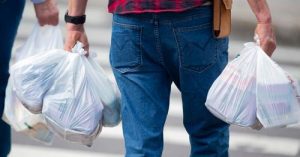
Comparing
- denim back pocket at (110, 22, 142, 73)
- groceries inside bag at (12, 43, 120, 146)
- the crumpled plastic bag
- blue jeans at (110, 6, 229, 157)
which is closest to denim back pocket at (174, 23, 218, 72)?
blue jeans at (110, 6, 229, 157)

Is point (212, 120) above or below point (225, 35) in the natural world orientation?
below

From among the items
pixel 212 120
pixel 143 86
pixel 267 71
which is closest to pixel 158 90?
pixel 143 86

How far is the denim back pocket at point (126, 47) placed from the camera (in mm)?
2729

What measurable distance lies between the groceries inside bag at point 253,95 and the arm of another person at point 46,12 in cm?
98

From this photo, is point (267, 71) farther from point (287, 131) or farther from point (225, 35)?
point (287, 131)

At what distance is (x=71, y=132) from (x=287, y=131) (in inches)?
85.9

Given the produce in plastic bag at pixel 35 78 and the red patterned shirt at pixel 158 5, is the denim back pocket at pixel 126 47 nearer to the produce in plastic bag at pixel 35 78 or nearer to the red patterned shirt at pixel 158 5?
the red patterned shirt at pixel 158 5

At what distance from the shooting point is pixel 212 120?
2877mm

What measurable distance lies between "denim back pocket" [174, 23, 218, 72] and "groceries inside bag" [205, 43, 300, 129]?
86mm

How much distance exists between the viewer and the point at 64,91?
287 cm

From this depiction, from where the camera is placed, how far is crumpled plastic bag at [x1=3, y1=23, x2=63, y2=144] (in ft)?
10.9

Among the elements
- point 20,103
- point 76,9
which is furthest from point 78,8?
point 20,103

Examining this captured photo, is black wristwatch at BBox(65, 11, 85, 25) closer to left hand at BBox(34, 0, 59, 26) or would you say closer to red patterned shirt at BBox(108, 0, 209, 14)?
red patterned shirt at BBox(108, 0, 209, 14)

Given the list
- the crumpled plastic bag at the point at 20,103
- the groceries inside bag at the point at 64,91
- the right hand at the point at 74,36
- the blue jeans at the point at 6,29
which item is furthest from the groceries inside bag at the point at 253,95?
the blue jeans at the point at 6,29
